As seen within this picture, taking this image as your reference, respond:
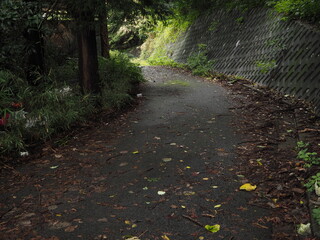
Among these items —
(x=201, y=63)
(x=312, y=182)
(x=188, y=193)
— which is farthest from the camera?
(x=201, y=63)

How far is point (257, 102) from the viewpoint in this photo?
7.04 meters

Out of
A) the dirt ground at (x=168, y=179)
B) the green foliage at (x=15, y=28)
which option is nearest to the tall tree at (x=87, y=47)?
the green foliage at (x=15, y=28)

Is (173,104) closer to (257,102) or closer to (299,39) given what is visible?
(257,102)

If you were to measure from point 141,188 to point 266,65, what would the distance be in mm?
6124

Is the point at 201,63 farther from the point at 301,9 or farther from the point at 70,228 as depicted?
the point at 70,228

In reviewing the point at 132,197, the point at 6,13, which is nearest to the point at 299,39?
the point at 132,197

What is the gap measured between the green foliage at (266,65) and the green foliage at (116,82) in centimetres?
388

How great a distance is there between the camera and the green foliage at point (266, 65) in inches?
311

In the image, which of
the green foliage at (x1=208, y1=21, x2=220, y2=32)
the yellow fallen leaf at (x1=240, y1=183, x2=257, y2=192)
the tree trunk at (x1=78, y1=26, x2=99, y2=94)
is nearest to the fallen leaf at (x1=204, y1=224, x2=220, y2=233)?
the yellow fallen leaf at (x1=240, y1=183, x2=257, y2=192)

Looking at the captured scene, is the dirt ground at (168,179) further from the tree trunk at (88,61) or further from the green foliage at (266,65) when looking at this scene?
the green foliage at (266,65)

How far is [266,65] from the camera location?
8.14 m

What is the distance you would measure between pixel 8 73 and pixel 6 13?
4.36 feet

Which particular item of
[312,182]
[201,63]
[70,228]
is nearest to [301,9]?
[201,63]

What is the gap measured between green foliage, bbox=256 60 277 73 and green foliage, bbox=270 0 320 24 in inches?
52.7
